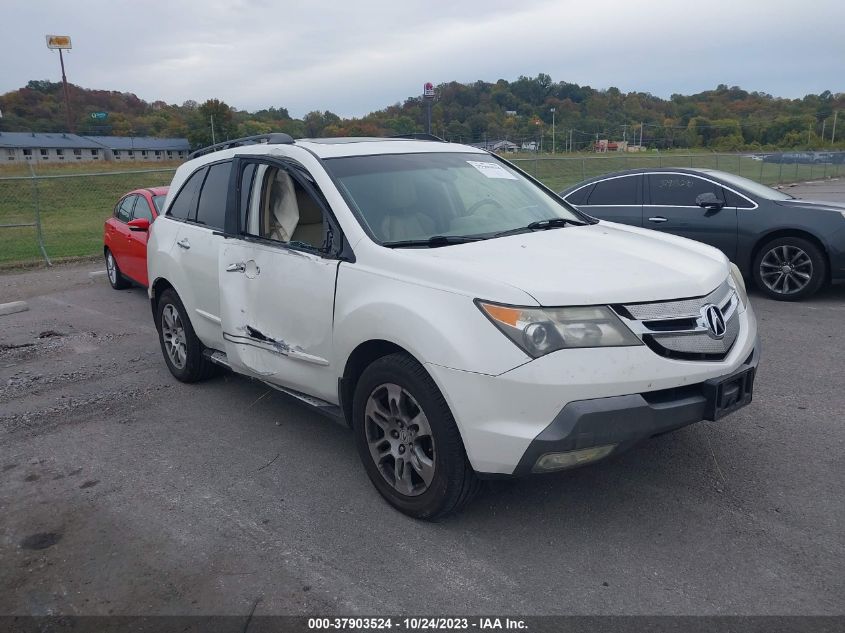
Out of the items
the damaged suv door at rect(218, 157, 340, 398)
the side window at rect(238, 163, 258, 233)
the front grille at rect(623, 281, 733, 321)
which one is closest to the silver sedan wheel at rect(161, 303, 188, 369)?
the damaged suv door at rect(218, 157, 340, 398)

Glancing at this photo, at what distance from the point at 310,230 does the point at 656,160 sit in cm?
2912

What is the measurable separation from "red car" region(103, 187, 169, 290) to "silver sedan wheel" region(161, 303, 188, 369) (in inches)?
132

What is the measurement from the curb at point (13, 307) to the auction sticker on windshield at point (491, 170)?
732 cm

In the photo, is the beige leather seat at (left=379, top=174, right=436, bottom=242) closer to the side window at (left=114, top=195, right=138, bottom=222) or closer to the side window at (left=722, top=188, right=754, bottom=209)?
the side window at (left=722, top=188, right=754, bottom=209)

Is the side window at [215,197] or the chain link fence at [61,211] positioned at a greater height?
the side window at [215,197]

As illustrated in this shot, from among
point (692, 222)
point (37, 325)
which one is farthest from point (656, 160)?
point (37, 325)

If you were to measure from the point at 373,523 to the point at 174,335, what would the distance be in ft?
10.4

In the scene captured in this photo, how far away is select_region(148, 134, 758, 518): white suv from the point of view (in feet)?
10.2

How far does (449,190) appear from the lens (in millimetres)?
4516

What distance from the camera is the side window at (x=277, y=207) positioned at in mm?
4664

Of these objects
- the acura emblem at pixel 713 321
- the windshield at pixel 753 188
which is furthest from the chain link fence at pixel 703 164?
the acura emblem at pixel 713 321

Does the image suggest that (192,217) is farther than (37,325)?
No

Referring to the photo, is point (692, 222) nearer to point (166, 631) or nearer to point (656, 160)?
point (166, 631)

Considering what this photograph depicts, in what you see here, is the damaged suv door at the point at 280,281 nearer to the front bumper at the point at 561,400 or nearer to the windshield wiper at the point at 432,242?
the windshield wiper at the point at 432,242
